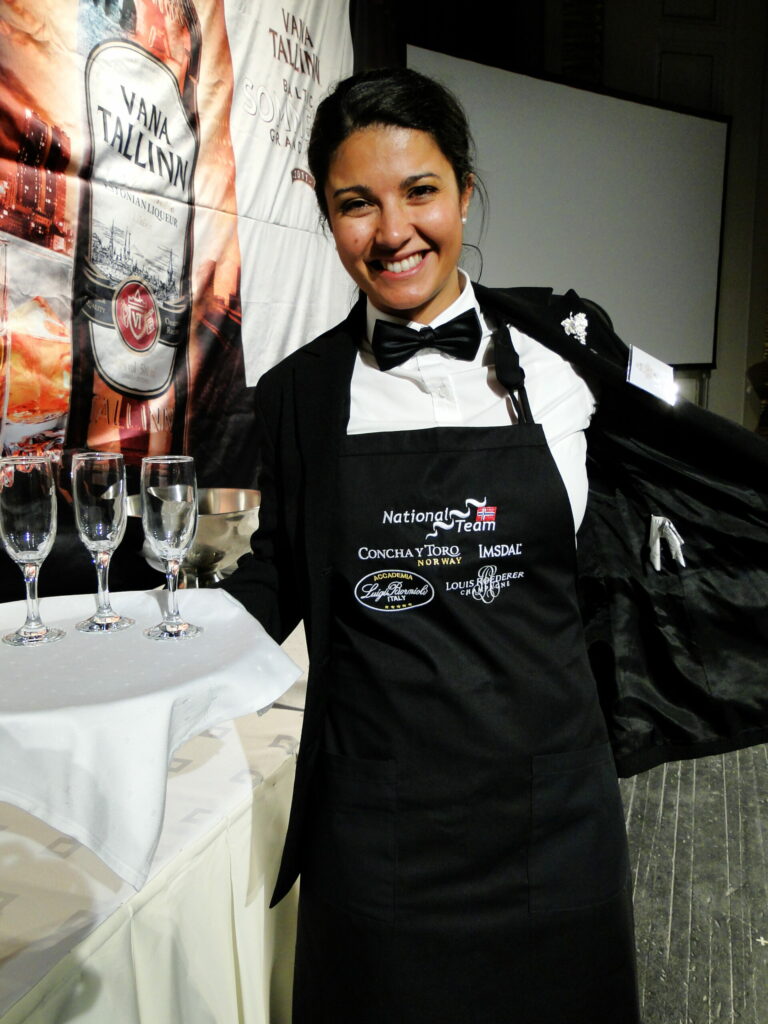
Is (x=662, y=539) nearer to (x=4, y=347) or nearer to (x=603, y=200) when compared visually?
(x=4, y=347)

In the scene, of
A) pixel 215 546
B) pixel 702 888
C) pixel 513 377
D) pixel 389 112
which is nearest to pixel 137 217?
pixel 215 546

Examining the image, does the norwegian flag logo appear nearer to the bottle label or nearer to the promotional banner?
the promotional banner

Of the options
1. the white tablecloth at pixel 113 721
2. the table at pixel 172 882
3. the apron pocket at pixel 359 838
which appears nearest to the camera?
the white tablecloth at pixel 113 721

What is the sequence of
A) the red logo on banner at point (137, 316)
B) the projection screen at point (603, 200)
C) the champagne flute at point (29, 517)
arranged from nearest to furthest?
the champagne flute at point (29, 517), the red logo on banner at point (137, 316), the projection screen at point (603, 200)

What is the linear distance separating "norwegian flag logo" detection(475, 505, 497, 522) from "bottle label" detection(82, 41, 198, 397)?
1.37 metres

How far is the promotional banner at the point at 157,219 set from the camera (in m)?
1.91

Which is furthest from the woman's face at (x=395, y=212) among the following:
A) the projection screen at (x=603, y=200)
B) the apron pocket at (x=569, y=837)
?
the projection screen at (x=603, y=200)

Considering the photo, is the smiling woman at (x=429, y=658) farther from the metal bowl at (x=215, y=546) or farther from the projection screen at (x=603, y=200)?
the projection screen at (x=603, y=200)

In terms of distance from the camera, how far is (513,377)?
118 cm

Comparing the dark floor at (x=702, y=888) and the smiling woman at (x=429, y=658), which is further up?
the smiling woman at (x=429, y=658)

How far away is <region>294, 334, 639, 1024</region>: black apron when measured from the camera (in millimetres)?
1088

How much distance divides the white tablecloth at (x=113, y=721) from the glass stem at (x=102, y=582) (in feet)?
0.34

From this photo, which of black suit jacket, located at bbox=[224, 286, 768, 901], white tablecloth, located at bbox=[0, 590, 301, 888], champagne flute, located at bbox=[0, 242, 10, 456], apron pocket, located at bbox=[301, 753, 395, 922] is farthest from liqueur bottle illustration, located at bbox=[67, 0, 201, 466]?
white tablecloth, located at bbox=[0, 590, 301, 888]

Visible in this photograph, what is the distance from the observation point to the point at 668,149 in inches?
204
